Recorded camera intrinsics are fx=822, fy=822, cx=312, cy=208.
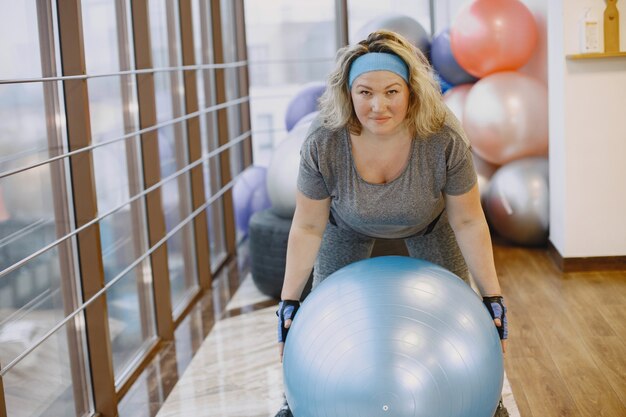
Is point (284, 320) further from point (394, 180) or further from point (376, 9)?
point (376, 9)

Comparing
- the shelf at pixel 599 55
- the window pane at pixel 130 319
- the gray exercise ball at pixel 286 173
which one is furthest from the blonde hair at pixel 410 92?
the shelf at pixel 599 55

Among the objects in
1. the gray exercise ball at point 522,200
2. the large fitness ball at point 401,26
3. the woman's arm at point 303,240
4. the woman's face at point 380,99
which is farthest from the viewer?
the large fitness ball at point 401,26

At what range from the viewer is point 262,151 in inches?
214

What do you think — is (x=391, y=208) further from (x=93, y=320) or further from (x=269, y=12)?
(x=269, y=12)

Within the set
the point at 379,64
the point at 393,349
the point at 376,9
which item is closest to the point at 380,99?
the point at 379,64

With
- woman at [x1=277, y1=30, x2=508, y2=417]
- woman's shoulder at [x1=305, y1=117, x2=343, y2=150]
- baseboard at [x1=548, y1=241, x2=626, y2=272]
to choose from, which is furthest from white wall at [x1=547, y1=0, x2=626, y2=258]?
woman's shoulder at [x1=305, y1=117, x2=343, y2=150]

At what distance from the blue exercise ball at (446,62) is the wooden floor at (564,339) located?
129 centimetres

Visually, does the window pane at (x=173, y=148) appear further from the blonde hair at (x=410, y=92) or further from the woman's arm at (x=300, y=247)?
the blonde hair at (x=410, y=92)

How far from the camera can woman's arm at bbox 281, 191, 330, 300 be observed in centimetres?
206

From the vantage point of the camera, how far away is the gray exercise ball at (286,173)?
136 inches

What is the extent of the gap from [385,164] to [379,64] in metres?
0.24

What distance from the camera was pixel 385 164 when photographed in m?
1.94

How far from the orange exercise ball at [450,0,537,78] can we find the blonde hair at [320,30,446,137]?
104 inches

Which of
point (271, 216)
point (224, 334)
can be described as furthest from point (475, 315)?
point (271, 216)
